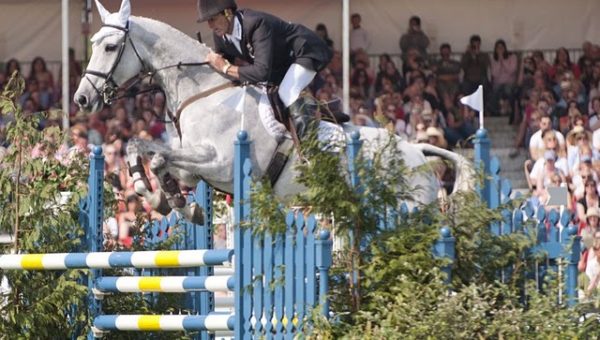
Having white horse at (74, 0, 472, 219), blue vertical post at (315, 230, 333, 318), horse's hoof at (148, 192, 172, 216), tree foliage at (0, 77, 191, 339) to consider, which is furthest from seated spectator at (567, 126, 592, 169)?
blue vertical post at (315, 230, 333, 318)

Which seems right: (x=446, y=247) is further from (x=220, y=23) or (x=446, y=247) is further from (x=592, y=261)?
(x=592, y=261)

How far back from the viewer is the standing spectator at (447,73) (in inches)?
690

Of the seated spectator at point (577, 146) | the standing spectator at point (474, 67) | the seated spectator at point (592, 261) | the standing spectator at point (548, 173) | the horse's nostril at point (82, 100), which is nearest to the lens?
the horse's nostril at point (82, 100)

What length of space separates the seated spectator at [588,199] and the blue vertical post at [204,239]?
4.48 metres

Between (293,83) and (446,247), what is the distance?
2794 mm

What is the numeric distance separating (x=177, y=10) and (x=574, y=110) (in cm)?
516

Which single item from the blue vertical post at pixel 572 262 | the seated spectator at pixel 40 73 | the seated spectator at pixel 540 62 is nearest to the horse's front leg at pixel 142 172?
the blue vertical post at pixel 572 262

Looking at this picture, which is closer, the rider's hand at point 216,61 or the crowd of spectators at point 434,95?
the rider's hand at point 216,61

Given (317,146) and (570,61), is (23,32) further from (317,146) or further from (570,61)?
(317,146)

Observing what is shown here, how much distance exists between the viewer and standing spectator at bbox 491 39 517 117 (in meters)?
17.6

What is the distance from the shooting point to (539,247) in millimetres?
7594

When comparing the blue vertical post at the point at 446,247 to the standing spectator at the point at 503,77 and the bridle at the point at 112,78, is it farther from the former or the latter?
the standing spectator at the point at 503,77

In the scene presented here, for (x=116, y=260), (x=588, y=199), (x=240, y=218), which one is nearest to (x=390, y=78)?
(x=588, y=199)

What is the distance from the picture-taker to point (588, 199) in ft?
43.8
